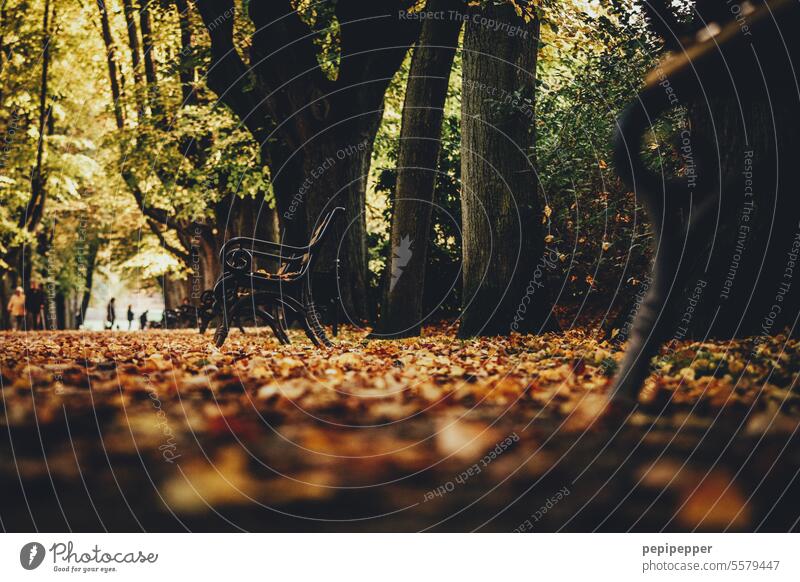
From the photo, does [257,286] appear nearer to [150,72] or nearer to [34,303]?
[150,72]

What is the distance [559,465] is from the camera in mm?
2727

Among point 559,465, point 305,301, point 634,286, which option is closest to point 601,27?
point 634,286

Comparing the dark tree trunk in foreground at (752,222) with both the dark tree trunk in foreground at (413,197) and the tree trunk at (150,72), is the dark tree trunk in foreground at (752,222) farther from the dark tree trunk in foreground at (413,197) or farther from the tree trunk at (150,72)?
the tree trunk at (150,72)

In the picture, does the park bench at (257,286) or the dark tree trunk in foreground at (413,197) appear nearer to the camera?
the park bench at (257,286)

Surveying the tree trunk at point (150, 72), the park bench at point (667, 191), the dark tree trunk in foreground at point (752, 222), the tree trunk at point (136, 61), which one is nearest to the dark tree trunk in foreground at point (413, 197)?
the dark tree trunk in foreground at point (752, 222)

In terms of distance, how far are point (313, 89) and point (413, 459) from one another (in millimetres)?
9504

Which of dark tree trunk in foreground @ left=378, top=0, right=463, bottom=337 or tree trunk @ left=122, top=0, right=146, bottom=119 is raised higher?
tree trunk @ left=122, top=0, right=146, bottom=119

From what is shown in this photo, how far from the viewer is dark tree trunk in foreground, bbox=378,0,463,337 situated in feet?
31.2

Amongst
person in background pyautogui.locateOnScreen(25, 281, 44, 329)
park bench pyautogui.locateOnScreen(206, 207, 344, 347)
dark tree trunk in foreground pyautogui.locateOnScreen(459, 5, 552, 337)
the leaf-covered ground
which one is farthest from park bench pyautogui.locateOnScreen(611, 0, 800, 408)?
person in background pyautogui.locateOnScreen(25, 281, 44, 329)

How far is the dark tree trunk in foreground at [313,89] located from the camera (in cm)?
1141

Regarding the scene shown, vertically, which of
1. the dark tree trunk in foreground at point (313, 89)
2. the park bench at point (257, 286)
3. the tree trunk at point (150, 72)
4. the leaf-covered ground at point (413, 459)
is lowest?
the leaf-covered ground at point (413, 459)

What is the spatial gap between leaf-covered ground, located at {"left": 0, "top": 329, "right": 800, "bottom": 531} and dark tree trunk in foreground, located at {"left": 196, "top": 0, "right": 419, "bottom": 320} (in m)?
7.95

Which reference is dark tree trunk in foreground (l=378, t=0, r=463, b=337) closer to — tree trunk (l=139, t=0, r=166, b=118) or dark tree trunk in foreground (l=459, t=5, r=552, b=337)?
dark tree trunk in foreground (l=459, t=5, r=552, b=337)

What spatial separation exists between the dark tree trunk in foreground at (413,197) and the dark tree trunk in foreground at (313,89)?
6.15ft
